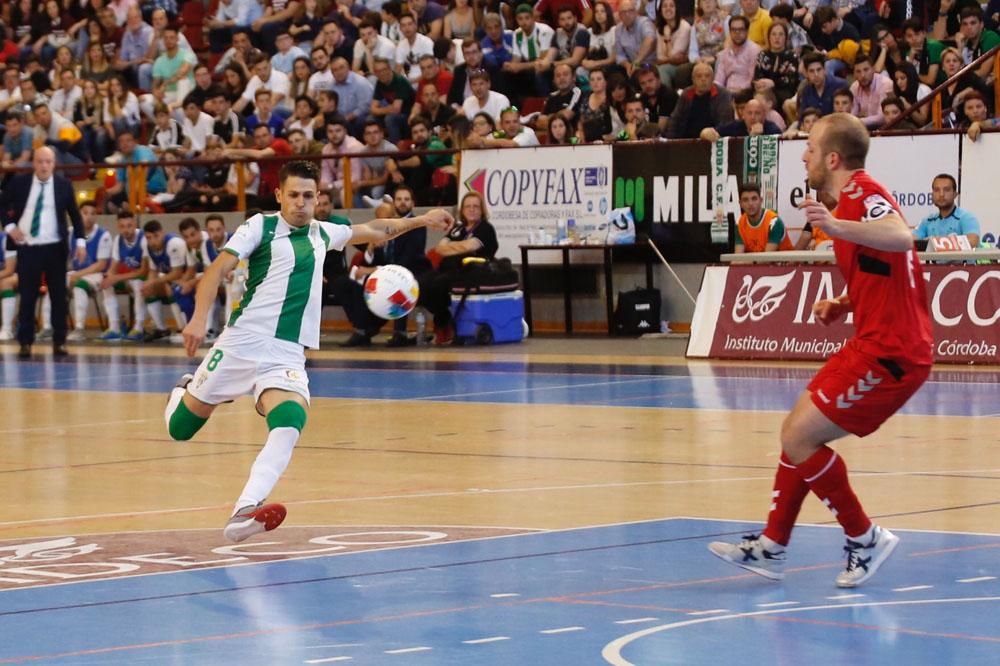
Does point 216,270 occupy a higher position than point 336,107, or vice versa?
point 336,107

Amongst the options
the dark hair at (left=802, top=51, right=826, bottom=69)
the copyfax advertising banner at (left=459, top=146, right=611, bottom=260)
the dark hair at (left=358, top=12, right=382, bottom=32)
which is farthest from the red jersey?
the dark hair at (left=358, top=12, right=382, bottom=32)

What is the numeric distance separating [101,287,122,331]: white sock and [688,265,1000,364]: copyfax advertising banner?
33.1 feet

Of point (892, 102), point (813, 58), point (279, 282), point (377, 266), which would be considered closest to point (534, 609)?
point (279, 282)

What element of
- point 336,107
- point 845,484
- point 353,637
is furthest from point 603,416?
point 336,107

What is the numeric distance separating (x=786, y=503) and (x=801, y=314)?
12224 mm

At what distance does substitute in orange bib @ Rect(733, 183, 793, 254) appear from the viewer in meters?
21.5

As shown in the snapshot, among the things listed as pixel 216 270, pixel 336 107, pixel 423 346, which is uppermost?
pixel 336 107

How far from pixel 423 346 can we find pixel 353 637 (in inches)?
670

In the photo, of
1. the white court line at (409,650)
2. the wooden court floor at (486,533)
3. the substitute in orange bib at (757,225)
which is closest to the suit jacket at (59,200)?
the wooden court floor at (486,533)

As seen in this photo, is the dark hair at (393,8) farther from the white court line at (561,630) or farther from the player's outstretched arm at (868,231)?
the white court line at (561,630)

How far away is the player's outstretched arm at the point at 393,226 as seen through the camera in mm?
10084

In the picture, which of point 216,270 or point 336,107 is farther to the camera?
point 336,107

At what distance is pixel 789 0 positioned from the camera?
24281mm

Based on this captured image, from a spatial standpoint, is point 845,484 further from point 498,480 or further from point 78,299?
point 78,299
